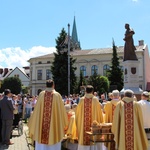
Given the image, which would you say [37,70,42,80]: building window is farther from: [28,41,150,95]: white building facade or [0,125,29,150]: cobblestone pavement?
[0,125,29,150]: cobblestone pavement

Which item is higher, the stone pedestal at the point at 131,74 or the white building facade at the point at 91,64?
the white building facade at the point at 91,64

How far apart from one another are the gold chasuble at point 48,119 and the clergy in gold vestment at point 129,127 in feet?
4.87

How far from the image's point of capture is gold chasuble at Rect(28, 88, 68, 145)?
7.10 meters

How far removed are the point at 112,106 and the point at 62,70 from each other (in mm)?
36673

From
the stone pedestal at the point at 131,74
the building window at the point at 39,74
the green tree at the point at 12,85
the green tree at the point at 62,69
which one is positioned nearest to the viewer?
the stone pedestal at the point at 131,74

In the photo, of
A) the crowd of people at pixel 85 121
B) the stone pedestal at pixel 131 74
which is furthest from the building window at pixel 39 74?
the crowd of people at pixel 85 121

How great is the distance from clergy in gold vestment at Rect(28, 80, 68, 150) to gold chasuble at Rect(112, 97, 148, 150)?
1481mm

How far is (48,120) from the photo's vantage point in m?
7.16

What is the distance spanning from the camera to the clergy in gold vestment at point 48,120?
23.3 feet

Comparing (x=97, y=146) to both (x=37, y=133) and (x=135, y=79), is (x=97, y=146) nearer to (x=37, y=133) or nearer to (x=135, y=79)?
(x=37, y=133)

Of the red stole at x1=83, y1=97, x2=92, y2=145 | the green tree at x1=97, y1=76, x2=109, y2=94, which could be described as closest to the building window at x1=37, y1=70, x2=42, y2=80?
the green tree at x1=97, y1=76, x2=109, y2=94

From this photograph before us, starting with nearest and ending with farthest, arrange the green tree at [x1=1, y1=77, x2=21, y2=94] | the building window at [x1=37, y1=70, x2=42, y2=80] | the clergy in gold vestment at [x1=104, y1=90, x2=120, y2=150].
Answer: the clergy in gold vestment at [x1=104, y1=90, x2=120, y2=150], the green tree at [x1=1, y1=77, x2=21, y2=94], the building window at [x1=37, y1=70, x2=42, y2=80]

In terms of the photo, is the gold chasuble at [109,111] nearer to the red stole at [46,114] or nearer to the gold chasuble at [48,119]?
the gold chasuble at [48,119]

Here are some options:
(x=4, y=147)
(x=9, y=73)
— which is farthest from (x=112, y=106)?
(x=9, y=73)
